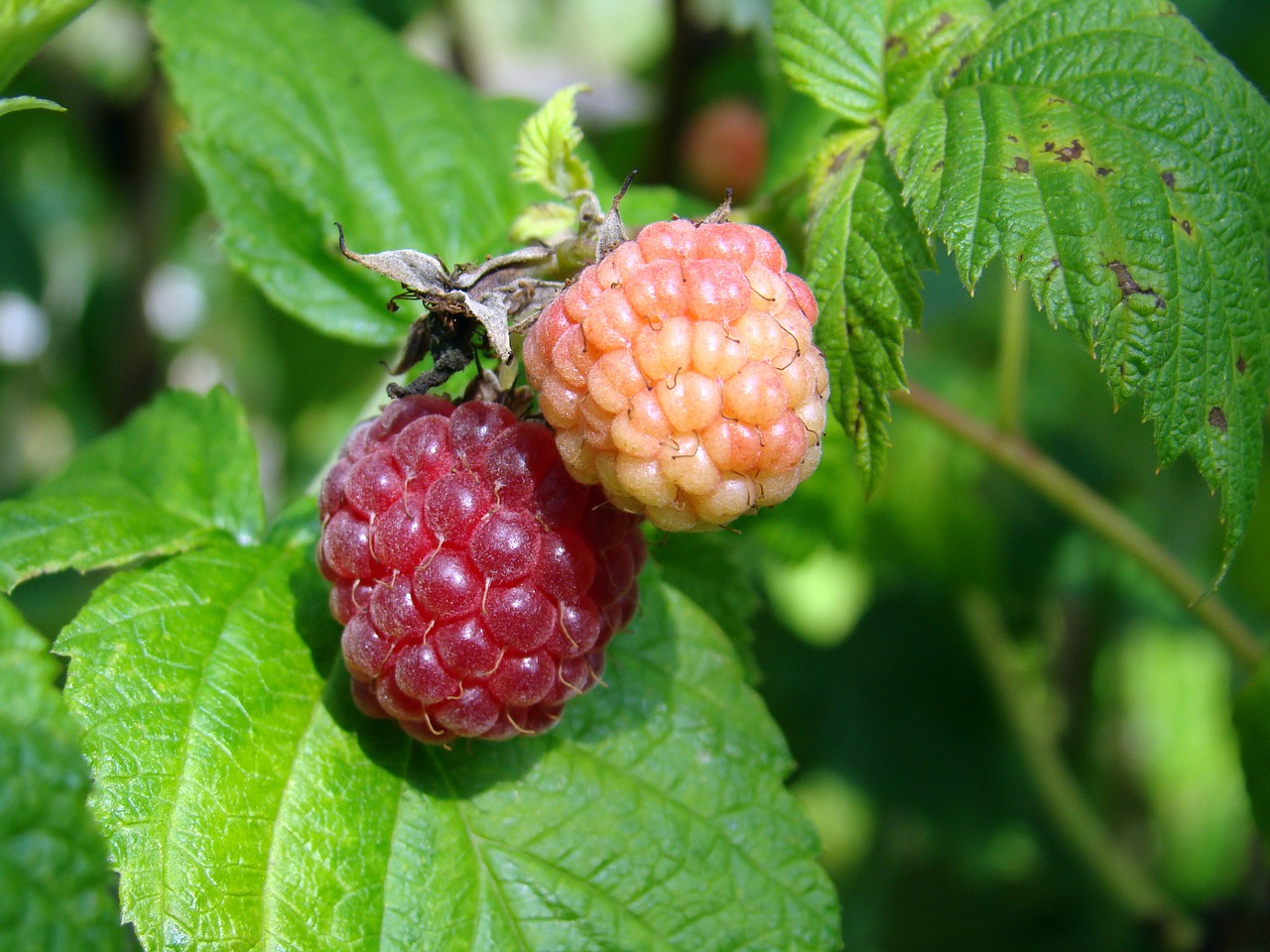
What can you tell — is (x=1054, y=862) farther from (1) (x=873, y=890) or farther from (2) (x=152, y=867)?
(2) (x=152, y=867)

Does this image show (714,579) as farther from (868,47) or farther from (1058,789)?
(1058,789)

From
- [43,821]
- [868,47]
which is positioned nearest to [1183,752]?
[868,47]

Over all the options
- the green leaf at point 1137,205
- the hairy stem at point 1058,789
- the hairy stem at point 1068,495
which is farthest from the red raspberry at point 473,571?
the hairy stem at point 1058,789

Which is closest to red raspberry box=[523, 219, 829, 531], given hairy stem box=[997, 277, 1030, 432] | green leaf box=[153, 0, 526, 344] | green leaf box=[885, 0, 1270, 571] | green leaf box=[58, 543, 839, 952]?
green leaf box=[885, 0, 1270, 571]

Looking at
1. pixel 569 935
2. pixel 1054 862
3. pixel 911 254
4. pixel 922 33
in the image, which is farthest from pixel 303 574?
pixel 1054 862

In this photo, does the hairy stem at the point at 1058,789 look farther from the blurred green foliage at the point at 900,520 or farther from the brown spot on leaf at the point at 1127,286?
the brown spot on leaf at the point at 1127,286

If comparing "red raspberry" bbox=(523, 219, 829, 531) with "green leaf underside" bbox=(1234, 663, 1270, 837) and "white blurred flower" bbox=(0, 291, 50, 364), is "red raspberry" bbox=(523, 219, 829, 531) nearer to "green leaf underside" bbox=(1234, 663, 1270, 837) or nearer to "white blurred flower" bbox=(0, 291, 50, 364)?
"green leaf underside" bbox=(1234, 663, 1270, 837)
